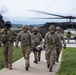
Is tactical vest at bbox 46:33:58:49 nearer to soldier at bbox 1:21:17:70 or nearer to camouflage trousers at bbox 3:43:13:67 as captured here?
soldier at bbox 1:21:17:70

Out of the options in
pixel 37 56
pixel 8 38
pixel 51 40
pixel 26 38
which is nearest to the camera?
pixel 51 40

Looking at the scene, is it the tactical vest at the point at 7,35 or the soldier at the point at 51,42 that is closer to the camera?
the soldier at the point at 51,42

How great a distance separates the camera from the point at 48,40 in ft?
42.5

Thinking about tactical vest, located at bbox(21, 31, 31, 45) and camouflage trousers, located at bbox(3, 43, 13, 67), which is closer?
tactical vest, located at bbox(21, 31, 31, 45)

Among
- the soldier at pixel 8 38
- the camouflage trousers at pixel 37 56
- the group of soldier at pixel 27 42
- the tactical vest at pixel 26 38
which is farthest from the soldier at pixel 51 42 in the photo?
the camouflage trousers at pixel 37 56

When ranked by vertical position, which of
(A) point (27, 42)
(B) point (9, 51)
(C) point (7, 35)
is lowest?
(B) point (9, 51)

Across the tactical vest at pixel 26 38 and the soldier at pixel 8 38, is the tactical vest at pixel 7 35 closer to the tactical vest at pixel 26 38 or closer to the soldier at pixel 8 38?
the soldier at pixel 8 38

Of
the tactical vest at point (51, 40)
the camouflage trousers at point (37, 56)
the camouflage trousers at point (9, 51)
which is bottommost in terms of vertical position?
the camouflage trousers at point (37, 56)

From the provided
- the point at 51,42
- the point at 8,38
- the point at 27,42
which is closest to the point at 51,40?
the point at 51,42

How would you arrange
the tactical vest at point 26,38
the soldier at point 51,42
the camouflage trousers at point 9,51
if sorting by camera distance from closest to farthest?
the soldier at point 51,42 < the tactical vest at point 26,38 < the camouflage trousers at point 9,51

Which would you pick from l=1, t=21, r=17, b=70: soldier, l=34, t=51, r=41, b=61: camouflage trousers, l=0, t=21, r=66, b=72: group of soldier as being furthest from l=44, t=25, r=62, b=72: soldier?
l=34, t=51, r=41, b=61: camouflage trousers

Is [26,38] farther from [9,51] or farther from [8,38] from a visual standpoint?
[9,51]

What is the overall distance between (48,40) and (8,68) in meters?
2.01

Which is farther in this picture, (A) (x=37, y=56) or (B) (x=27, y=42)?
(A) (x=37, y=56)
